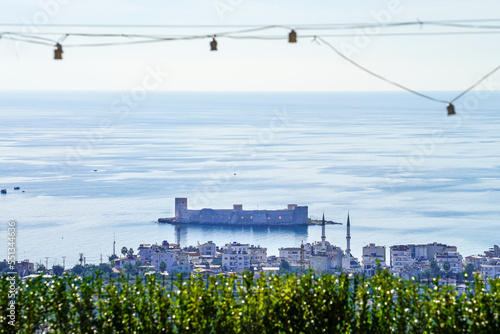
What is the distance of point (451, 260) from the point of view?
85.6ft

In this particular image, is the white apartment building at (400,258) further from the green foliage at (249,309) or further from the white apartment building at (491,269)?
the green foliage at (249,309)

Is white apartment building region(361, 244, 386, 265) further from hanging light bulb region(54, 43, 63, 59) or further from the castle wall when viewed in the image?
hanging light bulb region(54, 43, 63, 59)

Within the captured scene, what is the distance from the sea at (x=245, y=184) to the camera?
33.1 m

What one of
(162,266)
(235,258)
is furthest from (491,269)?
(162,266)

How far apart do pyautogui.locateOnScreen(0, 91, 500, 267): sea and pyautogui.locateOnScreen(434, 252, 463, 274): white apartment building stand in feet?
12.5

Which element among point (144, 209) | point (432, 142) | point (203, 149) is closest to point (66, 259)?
point (144, 209)

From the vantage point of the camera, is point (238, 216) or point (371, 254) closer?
point (371, 254)

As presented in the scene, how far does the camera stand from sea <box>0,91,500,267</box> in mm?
33062

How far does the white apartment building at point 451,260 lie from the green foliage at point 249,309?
21.6 meters

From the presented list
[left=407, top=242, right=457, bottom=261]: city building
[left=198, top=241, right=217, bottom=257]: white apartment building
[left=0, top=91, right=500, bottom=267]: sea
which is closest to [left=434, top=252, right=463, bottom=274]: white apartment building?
[left=407, top=242, right=457, bottom=261]: city building

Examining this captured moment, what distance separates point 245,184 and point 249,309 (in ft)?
133

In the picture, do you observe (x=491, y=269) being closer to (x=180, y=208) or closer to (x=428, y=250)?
(x=428, y=250)

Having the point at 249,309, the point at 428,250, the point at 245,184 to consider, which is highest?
the point at 245,184

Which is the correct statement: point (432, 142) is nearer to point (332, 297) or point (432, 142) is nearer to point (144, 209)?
point (144, 209)
